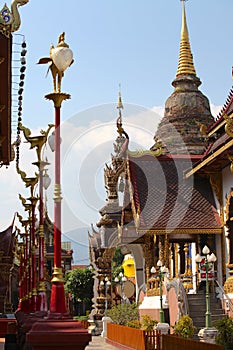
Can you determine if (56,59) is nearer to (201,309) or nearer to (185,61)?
(201,309)

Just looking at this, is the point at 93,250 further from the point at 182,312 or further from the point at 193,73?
the point at 182,312

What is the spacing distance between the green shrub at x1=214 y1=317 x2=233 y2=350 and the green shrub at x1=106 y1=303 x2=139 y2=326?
1164 centimetres

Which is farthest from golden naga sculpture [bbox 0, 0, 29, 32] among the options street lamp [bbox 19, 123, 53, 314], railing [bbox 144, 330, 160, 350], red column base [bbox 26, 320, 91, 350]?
railing [bbox 144, 330, 160, 350]

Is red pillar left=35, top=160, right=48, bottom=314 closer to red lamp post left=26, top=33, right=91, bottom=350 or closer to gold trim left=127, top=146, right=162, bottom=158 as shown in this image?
red lamp post left=26, top=33, right=91, bottom=350

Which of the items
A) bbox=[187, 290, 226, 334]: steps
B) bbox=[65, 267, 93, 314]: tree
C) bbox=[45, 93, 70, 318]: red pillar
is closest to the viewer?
bbox=[45, 93, 70, 318]: red pillar

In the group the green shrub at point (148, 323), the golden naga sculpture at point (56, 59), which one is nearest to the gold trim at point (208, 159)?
the green shrub at point (148, 323)

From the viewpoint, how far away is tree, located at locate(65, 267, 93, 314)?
6353cm

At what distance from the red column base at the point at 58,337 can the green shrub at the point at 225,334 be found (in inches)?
351

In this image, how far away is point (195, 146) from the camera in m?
37.7

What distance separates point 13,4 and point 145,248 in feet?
46.0

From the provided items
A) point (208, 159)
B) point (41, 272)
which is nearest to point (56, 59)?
point (41, 272)

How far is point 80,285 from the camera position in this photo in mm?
63781

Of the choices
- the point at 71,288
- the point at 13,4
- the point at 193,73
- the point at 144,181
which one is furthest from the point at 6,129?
the point at 71,288

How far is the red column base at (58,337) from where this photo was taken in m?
7.24
